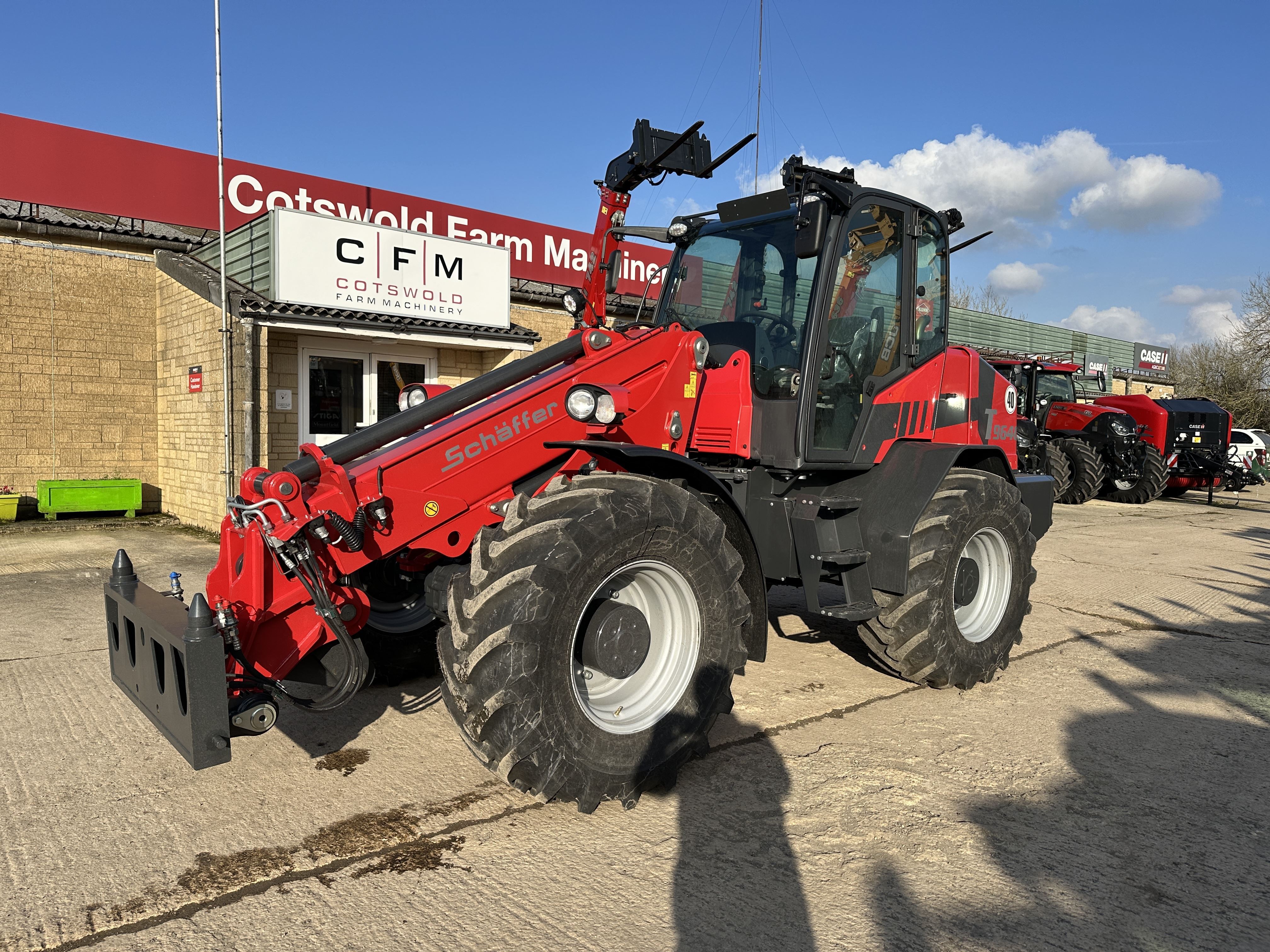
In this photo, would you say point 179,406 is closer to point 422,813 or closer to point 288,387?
point 288,387

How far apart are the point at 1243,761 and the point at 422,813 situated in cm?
378

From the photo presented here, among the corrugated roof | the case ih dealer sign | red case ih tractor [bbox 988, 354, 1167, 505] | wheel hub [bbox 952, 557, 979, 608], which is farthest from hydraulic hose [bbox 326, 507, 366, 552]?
the case ih dealer sign

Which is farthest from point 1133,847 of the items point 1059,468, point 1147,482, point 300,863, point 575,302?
point 1147,482

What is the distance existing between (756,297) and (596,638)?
7.67 ft

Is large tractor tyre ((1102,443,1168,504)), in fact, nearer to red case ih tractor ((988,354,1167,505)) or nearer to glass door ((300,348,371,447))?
red case ih tractor ((988,354,1167,505))

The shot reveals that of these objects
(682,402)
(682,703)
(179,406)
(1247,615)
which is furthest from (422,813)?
(179,406)

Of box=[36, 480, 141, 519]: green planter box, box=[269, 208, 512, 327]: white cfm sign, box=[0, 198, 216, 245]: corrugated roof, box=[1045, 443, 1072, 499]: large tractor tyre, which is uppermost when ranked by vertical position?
box=[0, 198, 216, 245]: corrugated roof

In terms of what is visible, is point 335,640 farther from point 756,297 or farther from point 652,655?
point 756,297

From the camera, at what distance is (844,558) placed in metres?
4.50

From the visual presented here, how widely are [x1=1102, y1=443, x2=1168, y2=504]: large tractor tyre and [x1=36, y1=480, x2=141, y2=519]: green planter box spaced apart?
1766cm

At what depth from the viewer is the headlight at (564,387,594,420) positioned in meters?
3.56

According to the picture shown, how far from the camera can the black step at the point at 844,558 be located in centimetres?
448

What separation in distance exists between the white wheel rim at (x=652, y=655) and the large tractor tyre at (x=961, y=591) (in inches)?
58.6

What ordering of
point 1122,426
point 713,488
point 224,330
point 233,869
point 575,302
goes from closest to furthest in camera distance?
point 233,869 < point 713,488 < point 575,302 < point 224,330 < point 1122,426
